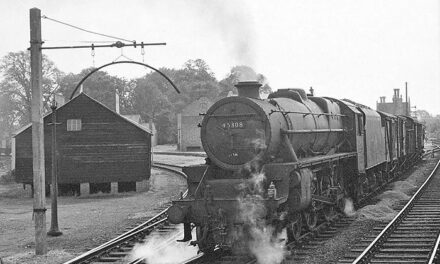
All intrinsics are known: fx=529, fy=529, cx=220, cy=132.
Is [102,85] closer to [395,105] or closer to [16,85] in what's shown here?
[16,85]

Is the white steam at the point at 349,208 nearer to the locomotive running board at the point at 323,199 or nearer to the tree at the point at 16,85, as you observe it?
the locomotive running board at the point at 323,199

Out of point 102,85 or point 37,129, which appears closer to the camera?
point 37,129

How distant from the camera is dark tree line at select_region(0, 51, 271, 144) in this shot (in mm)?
63531

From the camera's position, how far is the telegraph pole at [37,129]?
37.1ft

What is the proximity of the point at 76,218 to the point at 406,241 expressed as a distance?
10.5m

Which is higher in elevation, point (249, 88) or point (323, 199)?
point (249, 88)

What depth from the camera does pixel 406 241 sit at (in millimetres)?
11172

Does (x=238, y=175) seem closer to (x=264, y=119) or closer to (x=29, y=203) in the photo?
(x=264, y=119)

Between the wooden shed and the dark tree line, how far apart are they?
3061 cm

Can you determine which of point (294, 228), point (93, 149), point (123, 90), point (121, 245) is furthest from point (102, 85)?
point (294, 228)

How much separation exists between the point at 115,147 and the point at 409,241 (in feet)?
53.2

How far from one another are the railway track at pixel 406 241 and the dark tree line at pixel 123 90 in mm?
40059

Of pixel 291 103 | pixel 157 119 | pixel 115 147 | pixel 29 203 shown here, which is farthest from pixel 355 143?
pixel 157 119

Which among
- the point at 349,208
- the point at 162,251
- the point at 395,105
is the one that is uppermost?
the point at 395,105
